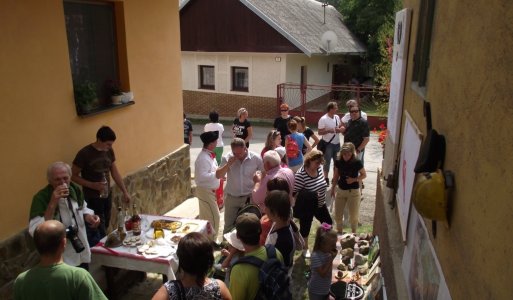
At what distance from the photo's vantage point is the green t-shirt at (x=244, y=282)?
2.95 meters

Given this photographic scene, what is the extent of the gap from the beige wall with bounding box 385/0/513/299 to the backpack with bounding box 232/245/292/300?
1.13 m

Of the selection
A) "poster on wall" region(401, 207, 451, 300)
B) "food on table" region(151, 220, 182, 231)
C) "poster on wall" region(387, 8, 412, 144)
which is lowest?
"food on table" region(151, 220, 182, 231)

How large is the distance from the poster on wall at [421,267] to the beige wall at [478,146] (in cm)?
7

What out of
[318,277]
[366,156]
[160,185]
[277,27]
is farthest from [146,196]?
[277,27]

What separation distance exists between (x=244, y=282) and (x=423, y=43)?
8.25ft

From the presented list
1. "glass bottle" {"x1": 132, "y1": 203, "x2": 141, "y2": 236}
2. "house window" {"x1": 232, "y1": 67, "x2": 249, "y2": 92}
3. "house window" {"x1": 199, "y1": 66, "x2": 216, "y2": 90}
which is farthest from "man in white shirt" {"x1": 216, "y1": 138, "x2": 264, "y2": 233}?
"house window" {"x1": 199, "y1": 66, "x2": 216, "y2": 90}

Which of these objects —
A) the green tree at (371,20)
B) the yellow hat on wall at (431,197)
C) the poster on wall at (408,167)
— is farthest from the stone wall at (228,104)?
the yellow hat on wall at (431,197)

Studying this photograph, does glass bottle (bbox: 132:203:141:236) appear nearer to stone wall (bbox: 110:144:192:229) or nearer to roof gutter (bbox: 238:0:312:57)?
stone wall (bbox: 110:144:192:229)

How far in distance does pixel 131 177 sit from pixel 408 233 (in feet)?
15.0

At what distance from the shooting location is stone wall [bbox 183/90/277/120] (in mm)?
18720

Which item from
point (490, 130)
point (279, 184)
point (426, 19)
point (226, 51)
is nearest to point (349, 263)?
point (279, 184)

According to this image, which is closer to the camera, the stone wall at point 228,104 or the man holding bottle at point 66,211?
the man holding bottle at point 66,211

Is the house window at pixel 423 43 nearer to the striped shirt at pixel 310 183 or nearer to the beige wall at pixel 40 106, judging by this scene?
the striped shirt at pixel 310 183

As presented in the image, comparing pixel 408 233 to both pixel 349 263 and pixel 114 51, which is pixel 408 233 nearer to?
pixel 349 263
